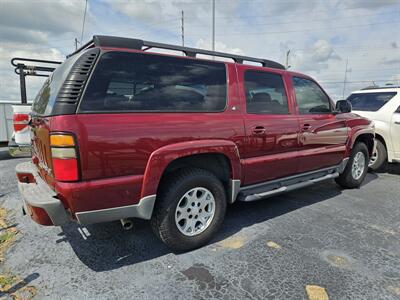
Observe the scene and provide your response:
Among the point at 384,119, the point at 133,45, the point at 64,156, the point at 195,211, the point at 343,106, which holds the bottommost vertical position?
the point at 195,211

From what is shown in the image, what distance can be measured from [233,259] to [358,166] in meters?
3.52

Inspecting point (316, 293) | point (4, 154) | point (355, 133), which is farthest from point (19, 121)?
point (355, 133)

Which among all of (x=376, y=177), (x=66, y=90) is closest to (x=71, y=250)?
(x=66, y=90)

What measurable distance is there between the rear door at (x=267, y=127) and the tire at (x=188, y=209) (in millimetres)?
524

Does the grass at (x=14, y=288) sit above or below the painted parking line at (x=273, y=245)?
below

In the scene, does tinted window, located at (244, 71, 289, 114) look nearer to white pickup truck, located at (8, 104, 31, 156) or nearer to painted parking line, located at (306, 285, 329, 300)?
painted parking line, located at (306, 285, 329, 300)

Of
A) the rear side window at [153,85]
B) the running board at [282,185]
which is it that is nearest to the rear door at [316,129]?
the running board at [282,185]

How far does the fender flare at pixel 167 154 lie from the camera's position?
2445mm

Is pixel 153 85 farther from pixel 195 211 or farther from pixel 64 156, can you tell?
pixel 195 211

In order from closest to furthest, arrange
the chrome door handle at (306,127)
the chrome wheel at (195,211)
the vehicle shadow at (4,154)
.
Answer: the chrome wheel at (195,211), the chrome door handle at (306,127), the vehicle shadow at (4,154)

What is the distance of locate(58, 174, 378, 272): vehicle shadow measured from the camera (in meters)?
2.75

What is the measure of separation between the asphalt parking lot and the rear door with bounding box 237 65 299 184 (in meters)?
0.69

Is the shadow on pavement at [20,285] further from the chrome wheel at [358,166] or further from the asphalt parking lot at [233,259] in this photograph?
the chrome wheel at [358,166]

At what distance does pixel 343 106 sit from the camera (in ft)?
14.6
